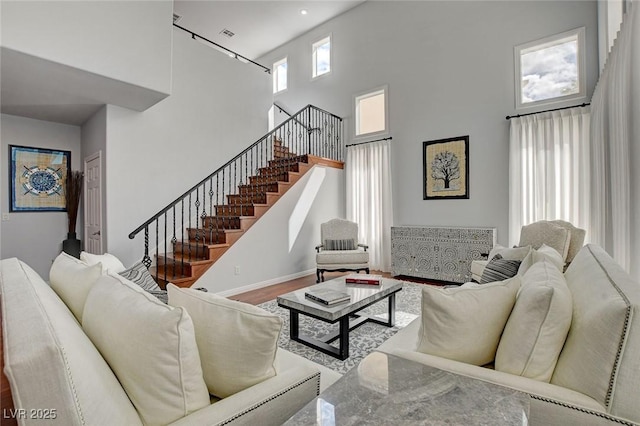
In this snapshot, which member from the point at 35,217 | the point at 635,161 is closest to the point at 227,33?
the point at 35,217

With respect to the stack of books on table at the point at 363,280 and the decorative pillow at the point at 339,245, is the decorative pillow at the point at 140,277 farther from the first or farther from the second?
the decorative pillow at the point at 339,245

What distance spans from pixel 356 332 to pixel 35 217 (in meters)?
5.15

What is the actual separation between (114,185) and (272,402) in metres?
4.31

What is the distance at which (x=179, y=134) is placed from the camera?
4977mm

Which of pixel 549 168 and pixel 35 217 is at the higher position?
pixel 549 168

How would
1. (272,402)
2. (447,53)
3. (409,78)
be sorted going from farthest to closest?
(409,78) < (447,53) < (272,402)

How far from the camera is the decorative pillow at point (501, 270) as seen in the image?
88.3 inches

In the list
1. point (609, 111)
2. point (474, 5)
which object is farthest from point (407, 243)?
point (474, 5)

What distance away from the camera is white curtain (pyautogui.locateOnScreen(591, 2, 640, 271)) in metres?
2.21

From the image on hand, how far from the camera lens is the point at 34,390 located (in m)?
0.63

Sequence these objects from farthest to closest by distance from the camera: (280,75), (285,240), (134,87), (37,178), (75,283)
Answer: (280,75) → (285,240) → (37,178) → (134,87) → (75,283)

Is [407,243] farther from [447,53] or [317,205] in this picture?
[447,53]

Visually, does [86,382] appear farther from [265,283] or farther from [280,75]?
[280,75]

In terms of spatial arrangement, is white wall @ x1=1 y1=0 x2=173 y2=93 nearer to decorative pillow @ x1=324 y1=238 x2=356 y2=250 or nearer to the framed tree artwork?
decorative pillow @ x1=324 y1=238 x2=356 y2=250
